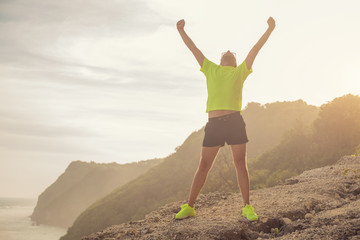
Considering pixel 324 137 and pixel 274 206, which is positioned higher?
pixel 324 137

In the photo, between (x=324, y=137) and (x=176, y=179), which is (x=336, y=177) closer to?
(x=324, y=137)

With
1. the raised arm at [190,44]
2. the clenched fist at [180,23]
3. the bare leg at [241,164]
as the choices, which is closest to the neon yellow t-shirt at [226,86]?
the raised arm at [190,44]

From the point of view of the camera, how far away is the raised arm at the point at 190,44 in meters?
4.62

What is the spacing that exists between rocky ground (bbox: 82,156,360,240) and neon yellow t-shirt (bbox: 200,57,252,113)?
1.55 m

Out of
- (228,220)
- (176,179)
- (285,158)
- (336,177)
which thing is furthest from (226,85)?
(176,179)

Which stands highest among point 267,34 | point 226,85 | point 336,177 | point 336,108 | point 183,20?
point 336,108

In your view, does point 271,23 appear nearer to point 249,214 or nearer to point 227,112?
point 227,112

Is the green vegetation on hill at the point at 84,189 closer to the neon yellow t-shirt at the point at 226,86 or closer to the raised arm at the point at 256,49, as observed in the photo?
the neon yellow t-shirt at the point at 226,86

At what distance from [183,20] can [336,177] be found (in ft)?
16.6

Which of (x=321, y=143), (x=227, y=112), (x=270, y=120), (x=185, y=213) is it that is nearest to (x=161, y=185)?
(x=270, y=120)

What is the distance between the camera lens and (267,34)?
175 inches

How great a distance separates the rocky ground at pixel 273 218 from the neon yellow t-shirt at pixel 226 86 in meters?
1.55

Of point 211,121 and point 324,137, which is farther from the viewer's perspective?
point 324,137

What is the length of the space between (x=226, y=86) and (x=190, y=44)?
879 mm
